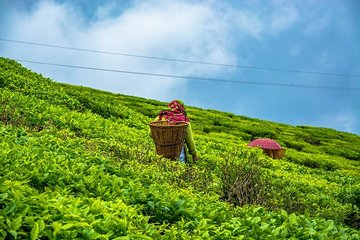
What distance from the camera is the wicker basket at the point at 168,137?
11109 mm

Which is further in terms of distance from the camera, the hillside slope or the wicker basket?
the wicker basket

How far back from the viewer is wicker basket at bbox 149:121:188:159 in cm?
1111

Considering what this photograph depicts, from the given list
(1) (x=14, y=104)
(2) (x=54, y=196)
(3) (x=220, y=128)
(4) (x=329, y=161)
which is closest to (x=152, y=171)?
(2) (x=54, y=196)

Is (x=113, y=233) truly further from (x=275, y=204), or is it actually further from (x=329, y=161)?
(x=329, y=161)

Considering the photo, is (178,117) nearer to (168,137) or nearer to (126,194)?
(168,137)

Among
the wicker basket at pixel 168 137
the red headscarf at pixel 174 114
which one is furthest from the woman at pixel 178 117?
the wicker basket at pixel 168 137

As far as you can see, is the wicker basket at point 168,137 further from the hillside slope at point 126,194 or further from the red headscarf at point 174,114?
the hillside slope at point 126,194

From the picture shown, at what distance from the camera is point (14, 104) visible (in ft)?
46.9

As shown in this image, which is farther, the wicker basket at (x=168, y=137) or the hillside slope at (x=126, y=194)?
the wicker basket at (x=168, y=137)

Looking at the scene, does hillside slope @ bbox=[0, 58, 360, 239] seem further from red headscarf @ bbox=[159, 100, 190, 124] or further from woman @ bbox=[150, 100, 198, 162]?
red headscarf @ bbox=[159, 100, 190, 124]

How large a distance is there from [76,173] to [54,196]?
4.50ft

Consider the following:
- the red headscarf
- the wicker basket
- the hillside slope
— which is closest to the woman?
the red headscarf

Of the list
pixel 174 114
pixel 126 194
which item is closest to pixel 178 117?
pixel 174 114

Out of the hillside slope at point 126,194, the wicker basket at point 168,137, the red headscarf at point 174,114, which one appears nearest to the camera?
the hillside slope at point 126,194
